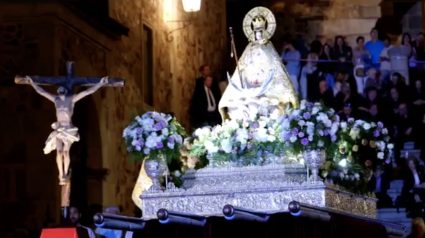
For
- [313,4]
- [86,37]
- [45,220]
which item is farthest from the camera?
[313,4]

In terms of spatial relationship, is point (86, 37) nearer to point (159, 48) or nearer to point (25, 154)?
point (25, 154)

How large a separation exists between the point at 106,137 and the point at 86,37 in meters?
1.75

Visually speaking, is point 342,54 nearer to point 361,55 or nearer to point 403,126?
point 361,55

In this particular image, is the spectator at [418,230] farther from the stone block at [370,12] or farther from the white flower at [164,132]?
the stone block at [370,12]

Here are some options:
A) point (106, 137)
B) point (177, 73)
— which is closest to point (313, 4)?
point (177, 73)

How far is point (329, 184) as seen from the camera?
1084 cm

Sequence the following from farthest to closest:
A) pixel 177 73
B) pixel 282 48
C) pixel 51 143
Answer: pixel 282 48 < pixel 177 73 < pixel 51 143

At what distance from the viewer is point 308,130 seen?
10750 mm

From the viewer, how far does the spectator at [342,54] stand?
80.4ft

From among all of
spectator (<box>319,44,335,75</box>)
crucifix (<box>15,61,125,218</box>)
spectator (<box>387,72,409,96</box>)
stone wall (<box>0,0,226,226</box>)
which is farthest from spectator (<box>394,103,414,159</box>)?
crucifix (<box>15,61,125,218</box>)

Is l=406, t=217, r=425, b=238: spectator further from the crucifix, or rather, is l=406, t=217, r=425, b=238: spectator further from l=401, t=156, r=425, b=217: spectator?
the crucifix

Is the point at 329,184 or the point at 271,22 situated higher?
the point at 271,22

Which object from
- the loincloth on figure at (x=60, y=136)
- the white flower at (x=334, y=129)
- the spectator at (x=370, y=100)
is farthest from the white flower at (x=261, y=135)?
the spectator at (x=370, y=100)

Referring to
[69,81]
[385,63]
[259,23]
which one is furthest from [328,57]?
[259,23]
